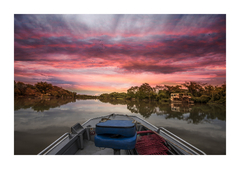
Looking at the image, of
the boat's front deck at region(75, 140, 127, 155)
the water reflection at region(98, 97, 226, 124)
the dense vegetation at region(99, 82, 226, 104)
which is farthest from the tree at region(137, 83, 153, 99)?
the boat's front deck at region(75, 140, 127, 155)

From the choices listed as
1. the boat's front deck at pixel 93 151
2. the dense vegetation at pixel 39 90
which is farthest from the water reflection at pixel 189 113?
the dense vegetation at pixel 39 90

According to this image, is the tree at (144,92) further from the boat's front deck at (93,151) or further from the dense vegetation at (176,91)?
the boat's front deck at (93,151)

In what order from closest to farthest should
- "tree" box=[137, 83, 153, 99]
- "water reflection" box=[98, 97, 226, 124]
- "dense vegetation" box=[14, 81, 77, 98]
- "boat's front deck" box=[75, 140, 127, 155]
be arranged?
"boat's front deck" box=[75, 140, 127, 155] → "water reflection" box=[98, 97, 226, 124] → "dense vegetation" box=[14, 81, 77, 98] → "tree" box=[137, 83, 153, 99]

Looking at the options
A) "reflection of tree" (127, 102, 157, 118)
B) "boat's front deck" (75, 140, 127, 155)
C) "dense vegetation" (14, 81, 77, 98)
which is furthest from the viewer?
"dense vegetation" (14, 81, 77, 98)

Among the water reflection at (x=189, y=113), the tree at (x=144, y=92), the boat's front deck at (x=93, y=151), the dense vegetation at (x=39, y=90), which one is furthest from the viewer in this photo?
the tree at (x=144, y=92)

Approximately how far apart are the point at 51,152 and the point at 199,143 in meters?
6.22

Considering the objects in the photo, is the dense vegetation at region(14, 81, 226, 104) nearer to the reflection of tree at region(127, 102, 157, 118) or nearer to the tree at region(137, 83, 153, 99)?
the tree at region(137, 83, 153, 99)

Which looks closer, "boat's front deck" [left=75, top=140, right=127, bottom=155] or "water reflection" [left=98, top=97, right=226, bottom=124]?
"boat's front deck" [left=75, top=140, right=127, bottom=155]

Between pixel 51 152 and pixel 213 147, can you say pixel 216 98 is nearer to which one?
pixel 213 147

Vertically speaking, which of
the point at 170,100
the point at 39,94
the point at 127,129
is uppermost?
the point at 127,129

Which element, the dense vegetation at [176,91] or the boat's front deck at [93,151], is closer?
the boat's front deck at [93,151]

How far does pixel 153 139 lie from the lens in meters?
2.62

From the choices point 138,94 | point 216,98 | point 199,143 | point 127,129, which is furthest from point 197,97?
point 127,129

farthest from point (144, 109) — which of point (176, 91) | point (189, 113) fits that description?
point (176, 91)
